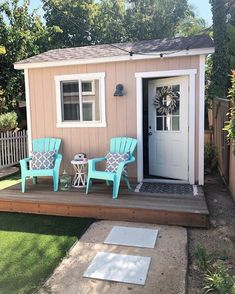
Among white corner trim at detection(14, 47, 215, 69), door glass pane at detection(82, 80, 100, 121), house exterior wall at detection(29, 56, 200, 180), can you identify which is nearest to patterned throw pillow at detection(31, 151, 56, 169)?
house exterior wall at detection(29, 56, 200, 180)

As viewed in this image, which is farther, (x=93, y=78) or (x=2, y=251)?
(x=93, y=78)

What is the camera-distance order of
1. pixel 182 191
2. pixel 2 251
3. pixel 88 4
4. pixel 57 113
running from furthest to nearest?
pixel 88 4
pixel 57 113
pixel 182 191
pixel 2 251

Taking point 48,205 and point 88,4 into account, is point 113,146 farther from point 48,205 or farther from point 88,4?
point 88,4

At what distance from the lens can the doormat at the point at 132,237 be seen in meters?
3.40

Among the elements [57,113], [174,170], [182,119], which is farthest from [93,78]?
[174,170]

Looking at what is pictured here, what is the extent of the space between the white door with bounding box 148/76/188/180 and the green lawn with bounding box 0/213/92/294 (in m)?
2.23

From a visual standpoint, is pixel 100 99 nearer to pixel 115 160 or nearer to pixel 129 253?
pixel 115 160

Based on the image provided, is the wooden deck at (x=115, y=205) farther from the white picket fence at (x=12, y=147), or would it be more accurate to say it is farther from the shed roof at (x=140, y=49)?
the white picket fence at (x=12, y=147)

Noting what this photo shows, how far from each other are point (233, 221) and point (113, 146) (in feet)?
7.91

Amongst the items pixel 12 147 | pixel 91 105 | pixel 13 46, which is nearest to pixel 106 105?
pixel 91 105

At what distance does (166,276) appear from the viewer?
2725 millimetres

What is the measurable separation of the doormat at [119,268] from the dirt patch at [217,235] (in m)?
0.45

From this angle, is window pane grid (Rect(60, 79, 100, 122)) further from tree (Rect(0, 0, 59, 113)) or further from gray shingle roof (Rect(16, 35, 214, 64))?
tree (Rect(0, 0, 59, 113))

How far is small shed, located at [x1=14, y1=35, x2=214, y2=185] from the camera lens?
5.20 metres
